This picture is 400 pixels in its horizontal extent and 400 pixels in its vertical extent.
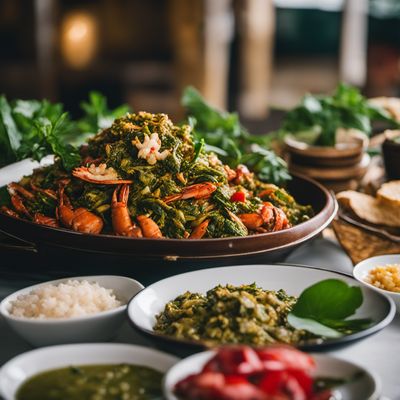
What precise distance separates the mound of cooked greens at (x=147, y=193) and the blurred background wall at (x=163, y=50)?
4.60 m

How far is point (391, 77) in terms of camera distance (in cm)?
985

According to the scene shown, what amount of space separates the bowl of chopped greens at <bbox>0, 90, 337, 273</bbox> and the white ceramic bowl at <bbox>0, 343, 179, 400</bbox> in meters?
0.55

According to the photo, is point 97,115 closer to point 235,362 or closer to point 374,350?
point 374,350

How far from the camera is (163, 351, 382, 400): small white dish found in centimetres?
151

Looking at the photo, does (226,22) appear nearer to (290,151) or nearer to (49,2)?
(49,2)

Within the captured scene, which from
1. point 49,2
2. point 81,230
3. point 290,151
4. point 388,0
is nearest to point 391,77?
point 388,0

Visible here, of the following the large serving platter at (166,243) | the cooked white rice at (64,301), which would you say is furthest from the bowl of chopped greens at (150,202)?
the cooked white rice at (64,301)

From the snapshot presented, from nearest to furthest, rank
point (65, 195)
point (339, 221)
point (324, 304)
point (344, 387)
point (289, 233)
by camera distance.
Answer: point (344, 387)
point (324, 304)
point (289, 233)
point (65, 195)
point (339, 221)

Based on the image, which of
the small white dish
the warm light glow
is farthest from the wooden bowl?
the warm light glow

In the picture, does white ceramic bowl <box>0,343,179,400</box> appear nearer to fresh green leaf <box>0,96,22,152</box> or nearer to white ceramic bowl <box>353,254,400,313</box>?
white ceramic bowl <box>353,254,400,313</box>

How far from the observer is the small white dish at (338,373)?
1.51 metres

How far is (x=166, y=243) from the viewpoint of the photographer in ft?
7.36

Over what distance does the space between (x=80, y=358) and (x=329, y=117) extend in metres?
2.35

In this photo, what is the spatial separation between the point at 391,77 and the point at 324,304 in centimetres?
852
